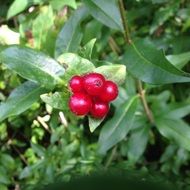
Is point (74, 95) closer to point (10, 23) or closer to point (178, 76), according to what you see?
point (178, 76)

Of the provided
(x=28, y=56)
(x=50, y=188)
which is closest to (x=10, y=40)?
(x=28, y=56)

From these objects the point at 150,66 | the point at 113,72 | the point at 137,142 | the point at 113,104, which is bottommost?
the point at 137,142

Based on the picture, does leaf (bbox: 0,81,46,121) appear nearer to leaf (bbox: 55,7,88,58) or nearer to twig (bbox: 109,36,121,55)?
leaf (bbox: 55,7,88,58)

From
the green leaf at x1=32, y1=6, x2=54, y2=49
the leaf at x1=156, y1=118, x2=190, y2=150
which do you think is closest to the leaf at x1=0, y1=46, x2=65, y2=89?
the green leaf at x1=32, y1=6, x2=54, y2=49

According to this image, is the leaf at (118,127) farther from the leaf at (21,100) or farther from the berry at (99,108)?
the berry at (99,108)

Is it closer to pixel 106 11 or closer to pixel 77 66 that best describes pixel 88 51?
pixel 77 66

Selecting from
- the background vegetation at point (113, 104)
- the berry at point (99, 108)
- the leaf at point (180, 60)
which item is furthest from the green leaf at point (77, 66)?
the leaf at point (180, 60)

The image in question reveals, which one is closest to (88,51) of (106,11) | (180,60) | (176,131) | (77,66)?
(77,66)
